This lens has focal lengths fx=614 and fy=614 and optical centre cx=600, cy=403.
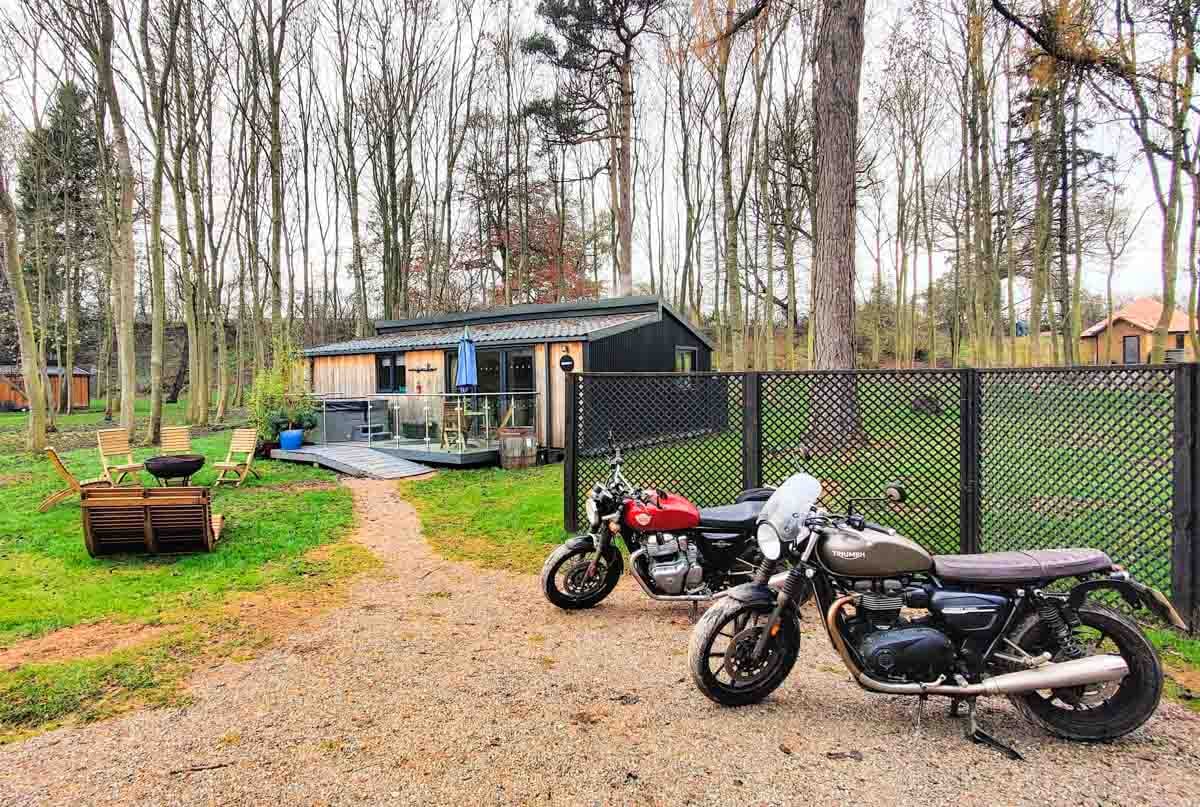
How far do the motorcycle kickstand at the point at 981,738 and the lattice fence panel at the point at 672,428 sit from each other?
9.05 ft

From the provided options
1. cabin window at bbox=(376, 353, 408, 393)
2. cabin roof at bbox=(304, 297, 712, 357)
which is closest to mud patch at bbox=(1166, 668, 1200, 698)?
cabin roof at bbox=(304, 297, 712, 357)

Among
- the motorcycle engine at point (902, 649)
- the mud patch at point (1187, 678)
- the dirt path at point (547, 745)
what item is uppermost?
the motorcycle engine at point (902, 649)

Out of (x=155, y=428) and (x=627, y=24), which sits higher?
(x=627, y=24)

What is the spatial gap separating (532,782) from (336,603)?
2642 millimetres

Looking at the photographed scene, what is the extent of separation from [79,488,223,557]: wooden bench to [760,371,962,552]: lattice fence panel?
188 inches

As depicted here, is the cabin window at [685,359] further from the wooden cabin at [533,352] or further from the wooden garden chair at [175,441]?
the wooden garden chair at [175,441]

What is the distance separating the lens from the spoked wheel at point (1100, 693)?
7.70 ft

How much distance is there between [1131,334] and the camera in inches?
1204

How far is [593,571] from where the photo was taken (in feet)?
13.1

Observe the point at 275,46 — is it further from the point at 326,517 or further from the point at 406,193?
the point at 326,517

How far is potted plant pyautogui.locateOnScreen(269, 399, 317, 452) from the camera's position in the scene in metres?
11.6

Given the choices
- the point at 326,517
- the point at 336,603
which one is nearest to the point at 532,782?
the point at 336,603

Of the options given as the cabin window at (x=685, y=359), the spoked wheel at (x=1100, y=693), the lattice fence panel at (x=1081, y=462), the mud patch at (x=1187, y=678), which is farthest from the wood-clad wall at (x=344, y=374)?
the mud patch at (x=1187, y=678)

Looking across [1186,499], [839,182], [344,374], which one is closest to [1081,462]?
[1186,499]
